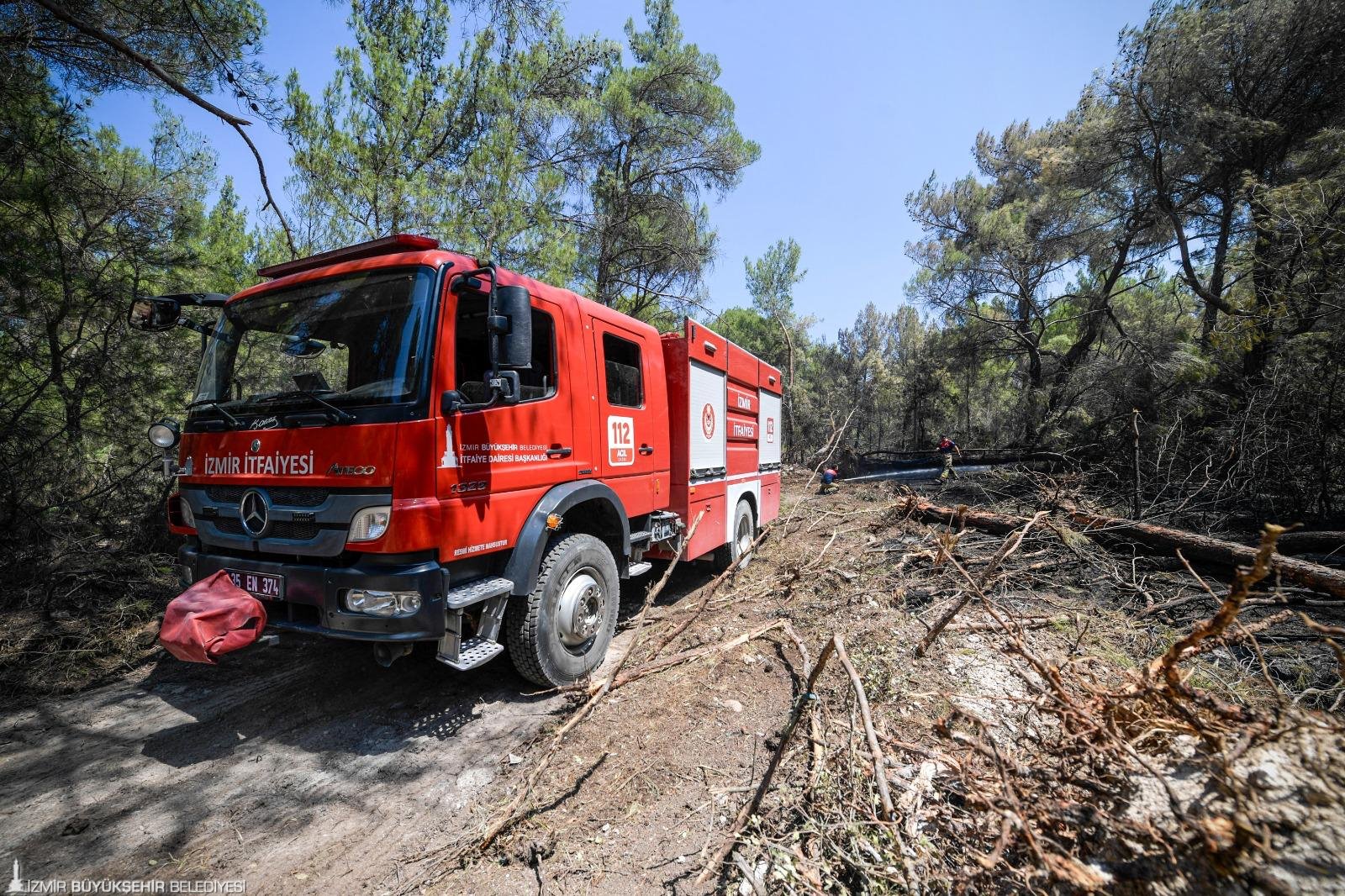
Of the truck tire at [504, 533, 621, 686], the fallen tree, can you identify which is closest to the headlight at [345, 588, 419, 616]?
the truck tire at [504, 533, 621, 686]

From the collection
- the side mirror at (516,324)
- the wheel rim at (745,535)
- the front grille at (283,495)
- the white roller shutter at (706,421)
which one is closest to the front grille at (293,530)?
the front grille at (283,495)

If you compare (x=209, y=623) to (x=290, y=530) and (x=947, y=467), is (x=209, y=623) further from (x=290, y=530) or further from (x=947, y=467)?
(x=947, y=467)

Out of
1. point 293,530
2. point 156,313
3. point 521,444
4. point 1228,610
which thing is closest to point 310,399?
point 293,530

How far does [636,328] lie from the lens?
4.78m

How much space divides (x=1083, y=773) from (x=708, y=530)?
13.7 feet

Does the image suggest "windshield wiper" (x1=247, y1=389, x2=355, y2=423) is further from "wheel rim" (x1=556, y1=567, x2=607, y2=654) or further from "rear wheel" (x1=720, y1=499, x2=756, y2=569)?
"rear wheel" (x1=720, y1=499, x2=756, y2=569)

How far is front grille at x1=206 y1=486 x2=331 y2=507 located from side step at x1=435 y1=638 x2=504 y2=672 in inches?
41.9

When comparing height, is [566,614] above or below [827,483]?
below

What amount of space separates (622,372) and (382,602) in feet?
8.45

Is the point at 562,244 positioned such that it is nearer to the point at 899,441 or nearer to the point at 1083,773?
the point at 1083,773

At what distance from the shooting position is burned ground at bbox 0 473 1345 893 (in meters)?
1.59

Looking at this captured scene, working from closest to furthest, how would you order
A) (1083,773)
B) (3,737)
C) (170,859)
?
1. (1083,773)
2. (170,859)
3. (3,737)

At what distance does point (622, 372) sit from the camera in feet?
15.0

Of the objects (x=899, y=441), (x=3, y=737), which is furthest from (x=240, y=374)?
(x=899, y=441)
